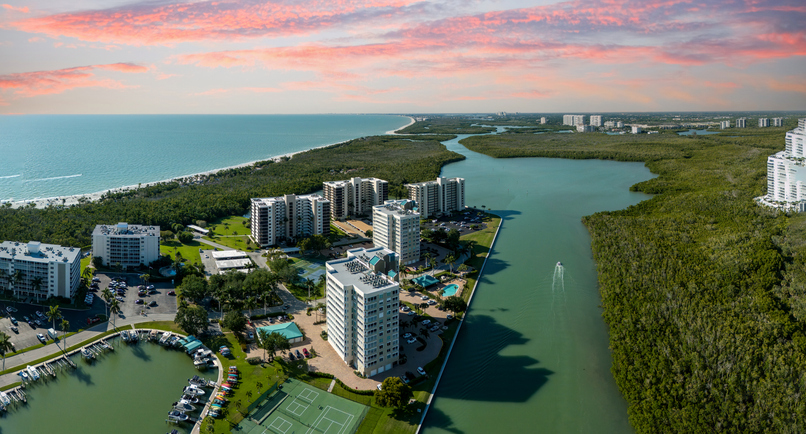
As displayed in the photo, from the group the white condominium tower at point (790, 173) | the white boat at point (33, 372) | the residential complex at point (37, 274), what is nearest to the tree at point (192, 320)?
the white boat at point (33, 372)

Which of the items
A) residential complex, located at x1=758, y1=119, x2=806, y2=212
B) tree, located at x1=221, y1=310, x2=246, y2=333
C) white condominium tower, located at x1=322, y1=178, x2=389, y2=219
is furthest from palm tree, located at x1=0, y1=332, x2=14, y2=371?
residential complex, located at x1=758, y1=119, x2=806, y2=212

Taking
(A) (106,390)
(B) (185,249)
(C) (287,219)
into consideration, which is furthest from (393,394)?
(B) (185,249)

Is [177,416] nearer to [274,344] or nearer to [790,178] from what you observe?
[274,344]

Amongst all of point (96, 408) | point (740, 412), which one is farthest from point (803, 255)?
point (96, 408)

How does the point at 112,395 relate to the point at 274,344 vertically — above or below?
below

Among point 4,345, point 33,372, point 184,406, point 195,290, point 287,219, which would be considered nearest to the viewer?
point 184,406

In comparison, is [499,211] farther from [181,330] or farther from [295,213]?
[181,330]
